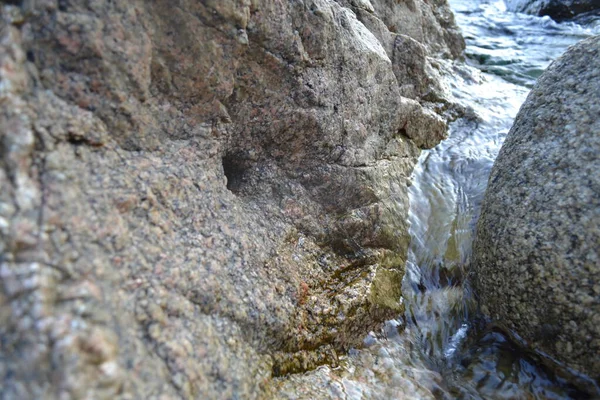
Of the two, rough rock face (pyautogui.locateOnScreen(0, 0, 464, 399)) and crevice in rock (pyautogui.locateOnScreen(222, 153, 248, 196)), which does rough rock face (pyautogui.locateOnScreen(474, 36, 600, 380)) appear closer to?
rough rock face (pyautogui.locateOnScreen(0, 0, 464, 399))

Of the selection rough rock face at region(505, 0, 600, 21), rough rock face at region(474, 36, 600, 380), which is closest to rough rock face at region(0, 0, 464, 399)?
rough rock face at region(474, 36, 600, 380)

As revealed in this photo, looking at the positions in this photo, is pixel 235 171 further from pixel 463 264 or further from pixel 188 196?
pixel 463 264

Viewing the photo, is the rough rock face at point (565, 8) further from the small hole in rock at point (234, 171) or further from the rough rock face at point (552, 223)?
the small hole in rock at point (234, 171)

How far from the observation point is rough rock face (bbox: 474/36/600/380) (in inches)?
93.3

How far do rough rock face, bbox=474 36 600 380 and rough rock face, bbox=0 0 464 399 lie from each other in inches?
25.7

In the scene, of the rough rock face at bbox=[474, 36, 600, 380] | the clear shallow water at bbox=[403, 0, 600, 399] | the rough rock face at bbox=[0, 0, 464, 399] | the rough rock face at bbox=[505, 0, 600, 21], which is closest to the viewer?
the rough rock face at bbox=[0, 0, 464, 399]

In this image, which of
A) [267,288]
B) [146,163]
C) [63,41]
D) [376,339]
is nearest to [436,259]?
[376,339]

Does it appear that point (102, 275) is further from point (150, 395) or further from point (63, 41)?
point (63, 41)

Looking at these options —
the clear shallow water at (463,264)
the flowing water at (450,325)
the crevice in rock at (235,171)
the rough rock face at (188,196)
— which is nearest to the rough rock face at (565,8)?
the clear shallow water at (463,264)

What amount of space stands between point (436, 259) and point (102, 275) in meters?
2.47

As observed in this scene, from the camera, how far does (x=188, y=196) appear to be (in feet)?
6.84

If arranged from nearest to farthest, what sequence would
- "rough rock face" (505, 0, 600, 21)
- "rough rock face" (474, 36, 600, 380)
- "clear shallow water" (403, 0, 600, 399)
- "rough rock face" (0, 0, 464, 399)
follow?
"rough rock face" (0, 0, 464, 399), "rough rock face" (474, 36, 600, 380), "clear shallow water" (403, 0, 600, 399), "rough rock face" (505, 0, 600, 21)

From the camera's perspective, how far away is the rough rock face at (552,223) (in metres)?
2.37

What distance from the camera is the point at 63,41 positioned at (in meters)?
1.68
